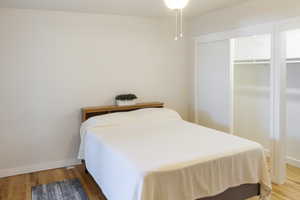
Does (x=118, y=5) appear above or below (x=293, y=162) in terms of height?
above

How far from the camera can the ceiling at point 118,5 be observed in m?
3.26

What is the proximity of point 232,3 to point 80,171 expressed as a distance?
3213 millimetres

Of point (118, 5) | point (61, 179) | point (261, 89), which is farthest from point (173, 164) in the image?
point (261, 89)

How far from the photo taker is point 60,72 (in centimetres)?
376

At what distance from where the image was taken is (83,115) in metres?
3.77

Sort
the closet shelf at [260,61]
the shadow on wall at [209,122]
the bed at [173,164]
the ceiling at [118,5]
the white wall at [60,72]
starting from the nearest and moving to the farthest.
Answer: the bed at [173,164] < the ceiling at [118,5] < the white wall at [60,72] < the closet shelf at [260,61] < the shadow on wall at [209,122]

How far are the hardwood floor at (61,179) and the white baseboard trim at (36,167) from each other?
8 centimetres

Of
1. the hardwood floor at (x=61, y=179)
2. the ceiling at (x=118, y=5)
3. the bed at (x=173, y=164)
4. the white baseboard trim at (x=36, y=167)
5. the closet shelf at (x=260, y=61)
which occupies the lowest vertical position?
the hardwood floor at (x=61, y=179)

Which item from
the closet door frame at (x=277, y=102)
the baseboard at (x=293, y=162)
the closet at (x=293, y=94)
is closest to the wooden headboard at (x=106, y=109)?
the closet door frame at (x=277, y=102)

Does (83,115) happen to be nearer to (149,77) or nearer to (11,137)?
(11,137)

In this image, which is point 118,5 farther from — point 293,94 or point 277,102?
point 293,94

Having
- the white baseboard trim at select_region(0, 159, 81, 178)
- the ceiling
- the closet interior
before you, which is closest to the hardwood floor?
the white baseboard trim at select_region(0, 159, 81, 178)

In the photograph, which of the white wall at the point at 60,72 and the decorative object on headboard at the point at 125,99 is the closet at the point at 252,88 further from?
the decorative object on headboard at the point at 125,99

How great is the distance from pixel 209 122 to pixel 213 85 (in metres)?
0.64
